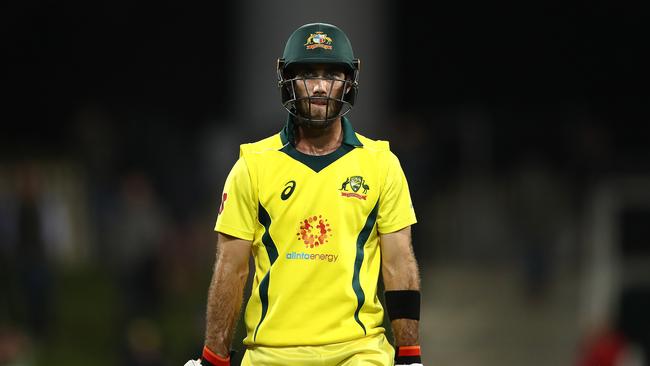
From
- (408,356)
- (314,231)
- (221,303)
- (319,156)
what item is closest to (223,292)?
(221,303)

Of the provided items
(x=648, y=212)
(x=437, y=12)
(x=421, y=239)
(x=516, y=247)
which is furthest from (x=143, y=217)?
(x=437, y=12)

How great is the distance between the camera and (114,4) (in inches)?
1043

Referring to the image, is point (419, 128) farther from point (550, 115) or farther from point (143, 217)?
point (143, 217)

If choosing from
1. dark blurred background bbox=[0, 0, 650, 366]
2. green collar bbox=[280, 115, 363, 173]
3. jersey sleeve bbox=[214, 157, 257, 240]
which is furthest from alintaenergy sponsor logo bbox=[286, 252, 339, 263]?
dark blurred background bbox=[0, 0, 650, 366]

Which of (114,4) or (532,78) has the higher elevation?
(114,4)

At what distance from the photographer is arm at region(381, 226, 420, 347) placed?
5172mm

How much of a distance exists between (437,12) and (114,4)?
244 inches

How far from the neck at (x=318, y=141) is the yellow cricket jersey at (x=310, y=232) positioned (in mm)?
43

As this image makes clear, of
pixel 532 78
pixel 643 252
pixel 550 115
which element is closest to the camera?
pixel 643 252

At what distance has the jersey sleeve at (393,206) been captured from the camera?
205 inches

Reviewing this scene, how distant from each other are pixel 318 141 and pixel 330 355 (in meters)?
0.81

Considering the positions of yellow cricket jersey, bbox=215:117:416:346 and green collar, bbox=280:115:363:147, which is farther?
green collar, bbox=280:115:363:147

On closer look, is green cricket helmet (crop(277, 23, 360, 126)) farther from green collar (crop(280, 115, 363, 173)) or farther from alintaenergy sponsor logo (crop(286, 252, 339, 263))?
alintaenergy sponsor logo (crop(286, 252, 339, 263))

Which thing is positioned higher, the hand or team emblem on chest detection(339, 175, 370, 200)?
team emblem on chest detection(339, 175, 370, 200)
